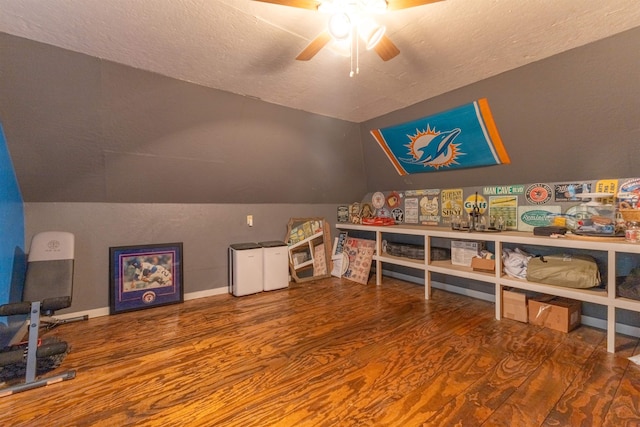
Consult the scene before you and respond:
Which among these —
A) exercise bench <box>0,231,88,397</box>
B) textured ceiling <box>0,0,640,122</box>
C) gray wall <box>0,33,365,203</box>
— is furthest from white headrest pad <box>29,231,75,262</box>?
textured ceiling <box>0,0,640,122</box>

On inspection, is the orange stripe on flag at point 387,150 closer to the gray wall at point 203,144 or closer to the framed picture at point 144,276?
the gray wall at point 203,144

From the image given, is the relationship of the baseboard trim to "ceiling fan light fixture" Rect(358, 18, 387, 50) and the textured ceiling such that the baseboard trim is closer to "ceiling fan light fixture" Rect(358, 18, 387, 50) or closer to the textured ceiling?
the textured ceiling

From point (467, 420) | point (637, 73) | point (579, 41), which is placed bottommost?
point (467, 420)

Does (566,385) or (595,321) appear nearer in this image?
(566,385)

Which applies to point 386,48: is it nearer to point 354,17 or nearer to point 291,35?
point 354,17

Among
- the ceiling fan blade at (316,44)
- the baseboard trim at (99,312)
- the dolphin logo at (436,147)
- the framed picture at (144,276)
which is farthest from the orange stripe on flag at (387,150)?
the baseboard trim at (99,312)

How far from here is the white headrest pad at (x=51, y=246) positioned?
242cm

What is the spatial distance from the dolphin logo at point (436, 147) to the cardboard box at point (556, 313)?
1782 mm

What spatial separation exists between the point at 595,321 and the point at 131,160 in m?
4.59

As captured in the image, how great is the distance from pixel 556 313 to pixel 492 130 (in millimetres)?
1770

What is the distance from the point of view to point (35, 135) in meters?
2.29

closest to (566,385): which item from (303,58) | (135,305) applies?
(303,58)

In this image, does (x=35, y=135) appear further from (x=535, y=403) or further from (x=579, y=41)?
(x=579, y=41)

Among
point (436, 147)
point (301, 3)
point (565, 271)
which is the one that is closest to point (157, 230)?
point (301, 3)
